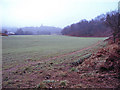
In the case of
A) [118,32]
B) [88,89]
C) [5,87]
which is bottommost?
[5,87]

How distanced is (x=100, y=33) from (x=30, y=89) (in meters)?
88.3

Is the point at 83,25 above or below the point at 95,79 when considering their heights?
above

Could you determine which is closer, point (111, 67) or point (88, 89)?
point (88, 89)

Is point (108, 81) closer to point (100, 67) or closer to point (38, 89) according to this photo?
point (100, 67)

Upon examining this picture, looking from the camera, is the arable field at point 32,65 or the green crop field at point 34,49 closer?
the arable field at point 32,65

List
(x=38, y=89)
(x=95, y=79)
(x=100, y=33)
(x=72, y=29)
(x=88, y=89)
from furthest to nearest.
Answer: (x=72, y=29)
(x=100, y=33)
(x=95, y=79)
(x=38, y=89)
(x=88, y=89)

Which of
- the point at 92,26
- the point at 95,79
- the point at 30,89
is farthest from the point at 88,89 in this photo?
the point at 92,26

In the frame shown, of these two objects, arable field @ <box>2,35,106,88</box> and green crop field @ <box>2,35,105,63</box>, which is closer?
arable field @ <box>2,35,106,88</box>

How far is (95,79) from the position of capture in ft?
16.7

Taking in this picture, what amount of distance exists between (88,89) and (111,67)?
8.97ft

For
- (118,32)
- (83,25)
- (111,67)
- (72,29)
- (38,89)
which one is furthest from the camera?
(72,29)

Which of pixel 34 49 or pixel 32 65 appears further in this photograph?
pixel 34 49

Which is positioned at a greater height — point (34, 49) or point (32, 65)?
point (34, 49)

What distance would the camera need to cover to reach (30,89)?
473cm
